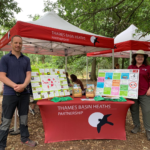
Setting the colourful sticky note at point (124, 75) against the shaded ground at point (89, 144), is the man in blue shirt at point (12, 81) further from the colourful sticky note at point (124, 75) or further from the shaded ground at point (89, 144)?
the colourful sticky note at point (124, 75)

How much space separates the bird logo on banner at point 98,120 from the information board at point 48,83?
638 mm

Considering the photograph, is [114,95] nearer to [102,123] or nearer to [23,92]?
[102,123]

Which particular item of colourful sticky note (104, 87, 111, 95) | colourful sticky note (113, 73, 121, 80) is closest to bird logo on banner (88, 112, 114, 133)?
colourful sticky note (104, 87, 111, 95)

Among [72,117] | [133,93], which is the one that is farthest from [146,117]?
[72,117]

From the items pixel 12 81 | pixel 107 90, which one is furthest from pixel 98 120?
pixel 12 81

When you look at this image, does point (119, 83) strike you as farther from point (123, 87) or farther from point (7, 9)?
point (7, 9)

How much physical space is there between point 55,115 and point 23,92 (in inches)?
24.8

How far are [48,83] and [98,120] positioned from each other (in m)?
1.09

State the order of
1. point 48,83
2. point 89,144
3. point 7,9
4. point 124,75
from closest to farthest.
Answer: point 89,144 → point 48,83 → point 124,75 → point 7,9

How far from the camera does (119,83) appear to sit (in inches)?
93.8

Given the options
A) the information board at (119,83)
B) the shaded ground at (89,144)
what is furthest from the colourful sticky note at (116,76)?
the shaded ground at (89,144)

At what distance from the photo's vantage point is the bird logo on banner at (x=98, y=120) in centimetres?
219

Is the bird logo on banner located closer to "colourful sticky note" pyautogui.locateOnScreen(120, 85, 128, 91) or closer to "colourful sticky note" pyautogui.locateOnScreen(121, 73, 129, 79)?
"colourful sticky note" pyautogui.locateOnScreen(120, 85, 128, 91)

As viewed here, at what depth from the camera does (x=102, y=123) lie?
222cm
